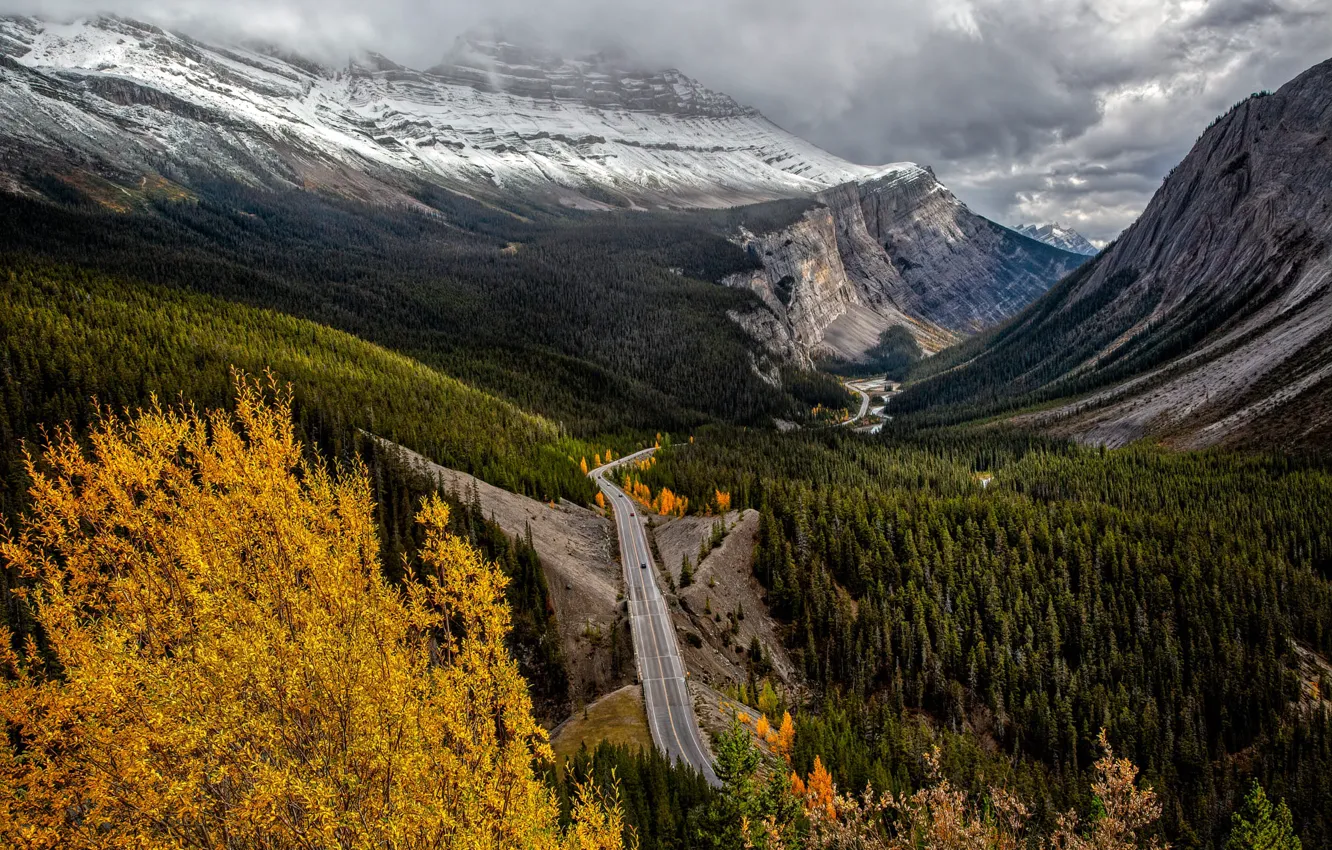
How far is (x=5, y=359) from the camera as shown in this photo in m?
78.1

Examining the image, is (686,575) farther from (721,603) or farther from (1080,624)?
(1080,624)

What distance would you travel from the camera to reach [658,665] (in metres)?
62.8

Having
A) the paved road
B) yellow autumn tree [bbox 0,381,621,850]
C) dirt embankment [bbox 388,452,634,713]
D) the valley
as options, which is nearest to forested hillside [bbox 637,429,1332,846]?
the valley

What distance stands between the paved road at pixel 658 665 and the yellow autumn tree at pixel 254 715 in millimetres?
33764

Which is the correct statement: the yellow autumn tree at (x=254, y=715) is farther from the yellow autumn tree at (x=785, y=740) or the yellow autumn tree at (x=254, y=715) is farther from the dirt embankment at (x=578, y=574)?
the dirt embankment at (x=578, y=574)

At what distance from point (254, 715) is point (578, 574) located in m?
62.2

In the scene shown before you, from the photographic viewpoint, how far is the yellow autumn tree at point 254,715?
12.8 m

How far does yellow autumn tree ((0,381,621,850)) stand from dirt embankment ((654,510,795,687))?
160 ft

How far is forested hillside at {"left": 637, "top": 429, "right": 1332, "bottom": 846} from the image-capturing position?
69.9 m

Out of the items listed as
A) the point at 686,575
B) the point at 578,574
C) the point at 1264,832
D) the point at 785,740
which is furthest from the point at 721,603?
the point at 1264,832

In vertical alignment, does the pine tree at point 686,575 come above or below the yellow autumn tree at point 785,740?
above

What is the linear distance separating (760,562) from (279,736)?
77946mm

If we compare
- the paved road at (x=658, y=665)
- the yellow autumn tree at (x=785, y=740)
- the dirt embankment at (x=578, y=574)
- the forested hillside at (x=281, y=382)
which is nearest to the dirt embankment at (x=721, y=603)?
the paved road at (x=658, y=665)

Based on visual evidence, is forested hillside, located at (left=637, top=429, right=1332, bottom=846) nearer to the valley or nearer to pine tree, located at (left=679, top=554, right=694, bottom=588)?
the valley
